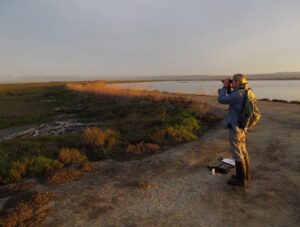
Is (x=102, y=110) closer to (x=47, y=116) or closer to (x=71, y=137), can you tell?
(x=47, y=116)

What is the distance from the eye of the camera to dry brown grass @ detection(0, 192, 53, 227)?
194 inches

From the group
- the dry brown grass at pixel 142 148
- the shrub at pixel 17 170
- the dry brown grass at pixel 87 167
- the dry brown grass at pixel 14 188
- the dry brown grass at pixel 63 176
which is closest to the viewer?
the dry brown grass at pixel 14 188

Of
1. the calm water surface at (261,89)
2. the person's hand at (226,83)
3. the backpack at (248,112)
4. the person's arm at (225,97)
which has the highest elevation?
the person's hand at (226,83)

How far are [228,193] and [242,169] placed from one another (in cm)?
59

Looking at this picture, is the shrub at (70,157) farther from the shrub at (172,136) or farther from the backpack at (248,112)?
the backpack at (248,112)

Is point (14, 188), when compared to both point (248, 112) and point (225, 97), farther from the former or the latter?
point (248, 112)

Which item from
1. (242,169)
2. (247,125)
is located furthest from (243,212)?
(247,125)

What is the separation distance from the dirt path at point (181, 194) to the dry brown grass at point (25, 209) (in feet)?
0.64

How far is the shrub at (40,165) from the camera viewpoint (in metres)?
7.58

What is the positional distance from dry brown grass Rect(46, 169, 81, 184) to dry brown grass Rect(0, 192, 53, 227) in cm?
81

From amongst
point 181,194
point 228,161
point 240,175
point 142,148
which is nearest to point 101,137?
point 142,148

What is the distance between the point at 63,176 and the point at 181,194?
2783mm

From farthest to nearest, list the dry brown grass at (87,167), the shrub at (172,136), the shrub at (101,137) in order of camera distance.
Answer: the shrub at (172,136)
the shrub at (101,137)
the dry brown grass at (87,167)

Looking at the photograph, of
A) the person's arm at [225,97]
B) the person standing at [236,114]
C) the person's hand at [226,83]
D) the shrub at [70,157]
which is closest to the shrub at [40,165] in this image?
the shrub at [70,157]
